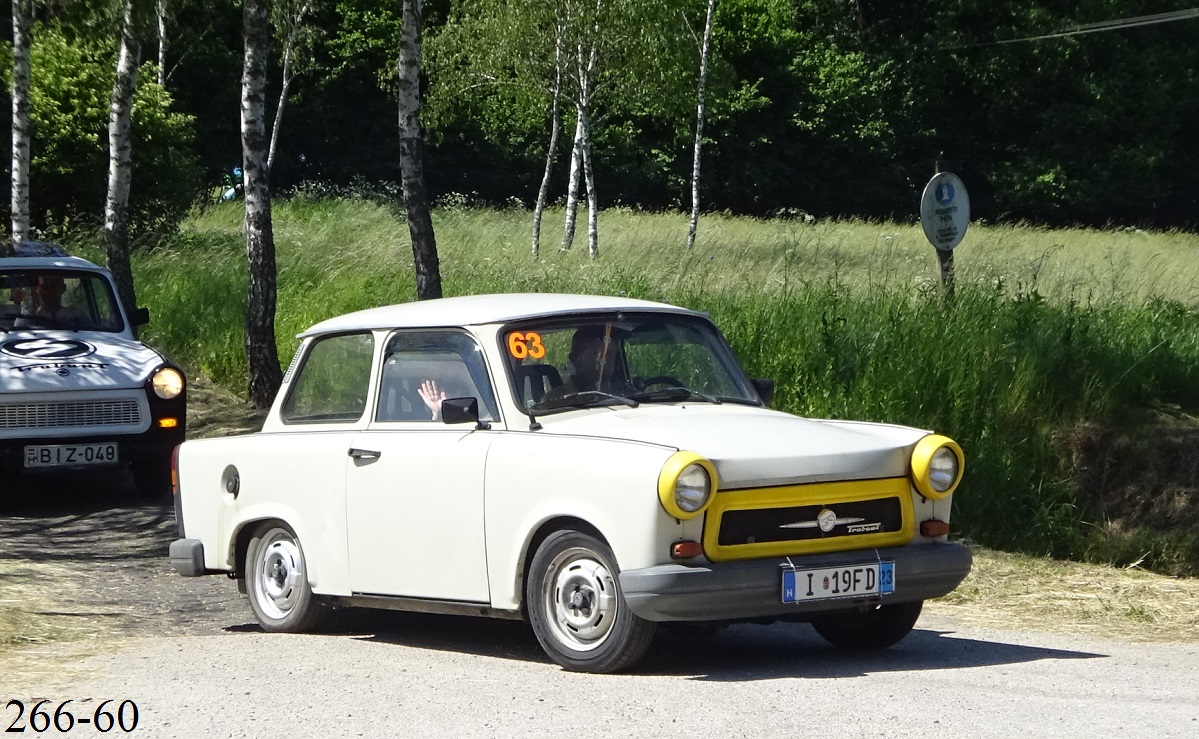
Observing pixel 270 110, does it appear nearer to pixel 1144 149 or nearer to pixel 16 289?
pixel 1144 149

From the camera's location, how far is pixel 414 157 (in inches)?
627

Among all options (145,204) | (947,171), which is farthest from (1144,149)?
(947,171)

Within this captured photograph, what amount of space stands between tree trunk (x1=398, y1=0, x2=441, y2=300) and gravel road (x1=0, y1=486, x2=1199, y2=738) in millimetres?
7138

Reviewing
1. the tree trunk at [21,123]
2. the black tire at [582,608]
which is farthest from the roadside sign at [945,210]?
the tree trunk at [21,123]

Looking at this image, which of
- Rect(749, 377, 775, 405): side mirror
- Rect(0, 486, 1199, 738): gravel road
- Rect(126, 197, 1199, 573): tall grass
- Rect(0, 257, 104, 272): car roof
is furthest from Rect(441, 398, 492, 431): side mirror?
Rect(0, 257, 104, 272): car roof

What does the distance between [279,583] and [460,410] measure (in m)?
1.72

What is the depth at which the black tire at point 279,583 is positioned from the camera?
26.3 ft

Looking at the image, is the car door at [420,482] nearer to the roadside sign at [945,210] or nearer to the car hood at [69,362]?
the car hood at [69,362]

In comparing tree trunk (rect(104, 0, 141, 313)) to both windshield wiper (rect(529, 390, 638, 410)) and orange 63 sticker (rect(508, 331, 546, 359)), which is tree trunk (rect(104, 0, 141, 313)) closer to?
orange 63 sticker (rect(508, 331, 546, 359))

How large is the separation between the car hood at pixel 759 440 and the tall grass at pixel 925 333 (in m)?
5.22

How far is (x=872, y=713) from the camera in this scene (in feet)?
19.1

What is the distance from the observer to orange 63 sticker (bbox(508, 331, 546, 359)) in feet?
24.2

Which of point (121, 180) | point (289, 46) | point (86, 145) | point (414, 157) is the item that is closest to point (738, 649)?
point (414, 157)

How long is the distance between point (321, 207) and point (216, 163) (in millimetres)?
19791
